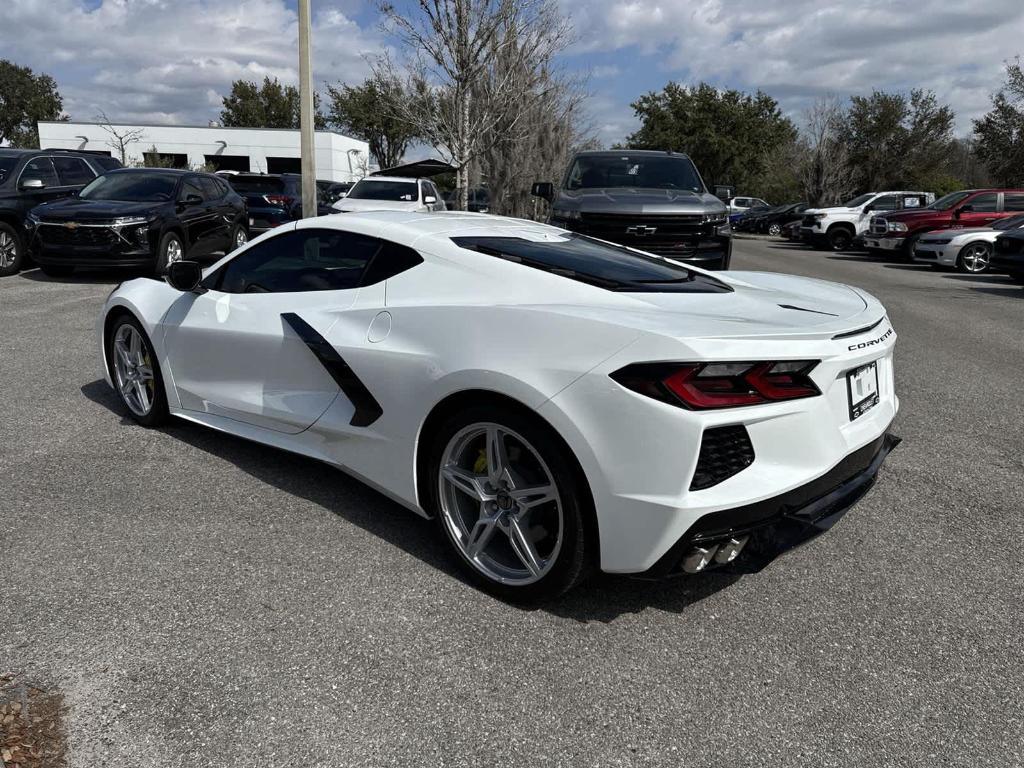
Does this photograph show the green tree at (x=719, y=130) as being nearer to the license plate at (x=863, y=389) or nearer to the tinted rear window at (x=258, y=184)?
the tinted rear window at (x=258, y=184)

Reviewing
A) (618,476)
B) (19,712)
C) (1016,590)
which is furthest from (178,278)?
(1016,590)

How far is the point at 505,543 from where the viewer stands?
10.7 ft

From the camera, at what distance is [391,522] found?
3773mm

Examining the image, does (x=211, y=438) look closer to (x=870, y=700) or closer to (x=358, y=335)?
(x=358, y=335)

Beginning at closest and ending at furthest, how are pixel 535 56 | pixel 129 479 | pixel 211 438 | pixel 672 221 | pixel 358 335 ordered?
pixel 358 335, pixel 129 479, pixel 211 438, pixel 672 221, pixel 535 56

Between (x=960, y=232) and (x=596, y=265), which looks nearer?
(x=596, y=265)

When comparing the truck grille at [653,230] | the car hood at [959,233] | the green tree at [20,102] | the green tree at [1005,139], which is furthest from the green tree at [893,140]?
the green tree at [20,102]

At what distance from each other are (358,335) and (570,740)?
1.82 metres

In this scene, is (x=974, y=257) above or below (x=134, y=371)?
above

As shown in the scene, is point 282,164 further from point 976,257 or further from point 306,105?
point 976,257

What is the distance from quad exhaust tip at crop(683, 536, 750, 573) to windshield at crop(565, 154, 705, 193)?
8947 mm

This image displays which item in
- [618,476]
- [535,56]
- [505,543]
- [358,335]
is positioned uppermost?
[535,56]

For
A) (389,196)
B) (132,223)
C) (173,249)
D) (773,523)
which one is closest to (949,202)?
(389,196)

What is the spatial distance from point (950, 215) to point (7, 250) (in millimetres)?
19278
